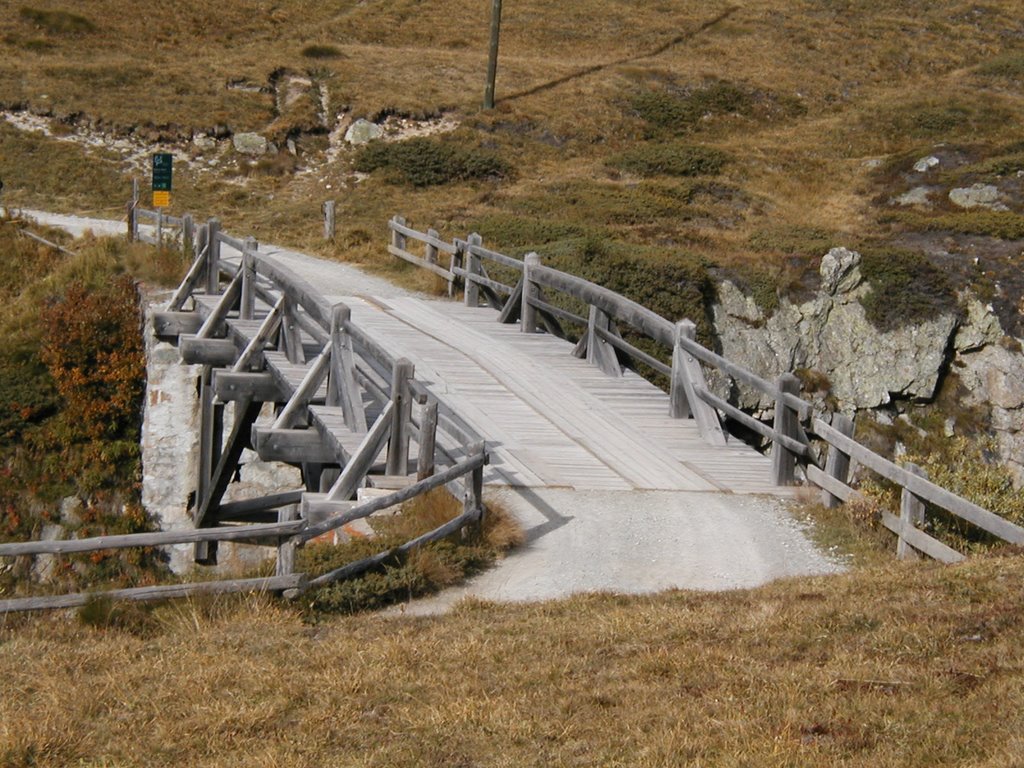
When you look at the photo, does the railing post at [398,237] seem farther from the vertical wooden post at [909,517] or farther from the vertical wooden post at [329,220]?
the vertical wooden post at [909,517]

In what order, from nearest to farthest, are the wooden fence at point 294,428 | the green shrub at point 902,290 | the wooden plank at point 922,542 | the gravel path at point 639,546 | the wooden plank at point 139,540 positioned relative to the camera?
the wooden plank at point 139,540
the wooden fence at point 294,428
the wooden plank at point 922,542
the gravel path at point 639,546
the green shrub at point 902,290

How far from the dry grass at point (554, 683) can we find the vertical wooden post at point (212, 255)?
1156 cm

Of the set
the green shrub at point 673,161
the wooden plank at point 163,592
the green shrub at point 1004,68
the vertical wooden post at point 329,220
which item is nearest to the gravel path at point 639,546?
the wooden plank at point 163,592

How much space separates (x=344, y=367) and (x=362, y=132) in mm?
31066

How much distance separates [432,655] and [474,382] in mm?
7758

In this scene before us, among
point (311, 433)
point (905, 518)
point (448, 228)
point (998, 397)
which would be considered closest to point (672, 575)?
point (905, 518)

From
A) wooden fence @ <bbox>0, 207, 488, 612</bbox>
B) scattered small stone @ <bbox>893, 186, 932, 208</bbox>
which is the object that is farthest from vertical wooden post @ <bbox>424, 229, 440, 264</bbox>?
scattered small stone @ <bbox>893, 186, 932, 208</bbox>

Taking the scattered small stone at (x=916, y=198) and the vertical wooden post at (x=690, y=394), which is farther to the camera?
the scattered small stone at (x=916, y=198)

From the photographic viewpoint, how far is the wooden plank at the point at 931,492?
331 inches

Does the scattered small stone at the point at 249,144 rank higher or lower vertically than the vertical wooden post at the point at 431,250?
higher

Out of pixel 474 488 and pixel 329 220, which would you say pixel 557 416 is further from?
pixel 329 220

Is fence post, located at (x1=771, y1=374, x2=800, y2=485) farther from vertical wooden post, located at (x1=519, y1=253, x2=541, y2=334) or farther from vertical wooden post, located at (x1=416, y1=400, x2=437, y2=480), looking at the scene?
vertical wooden post, located at (x1=519, y1=253, x2=541, y2=334)

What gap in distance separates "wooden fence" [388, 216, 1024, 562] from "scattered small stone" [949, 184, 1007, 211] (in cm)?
1500

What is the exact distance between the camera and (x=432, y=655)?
6.97 meters
